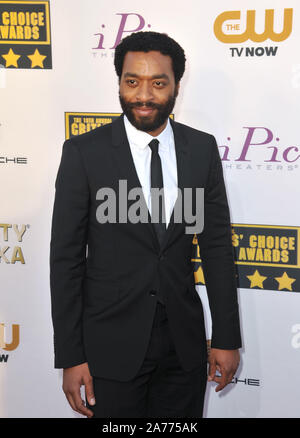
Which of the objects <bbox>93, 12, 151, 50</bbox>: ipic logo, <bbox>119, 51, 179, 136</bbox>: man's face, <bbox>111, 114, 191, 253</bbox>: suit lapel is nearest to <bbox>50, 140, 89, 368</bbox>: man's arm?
<bbox>111, 114, 191, 253</bbox>: suit lapel

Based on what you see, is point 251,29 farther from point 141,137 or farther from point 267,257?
point 267,257

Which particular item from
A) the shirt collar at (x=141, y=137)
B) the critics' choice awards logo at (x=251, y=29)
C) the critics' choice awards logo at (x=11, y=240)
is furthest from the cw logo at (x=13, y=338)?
the critics' choice awards logo at (x=251, y=29)

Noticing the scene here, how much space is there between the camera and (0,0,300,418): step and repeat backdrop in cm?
230

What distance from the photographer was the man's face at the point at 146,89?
66.5 inches

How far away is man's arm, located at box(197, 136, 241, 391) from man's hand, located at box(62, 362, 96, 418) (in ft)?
1.53

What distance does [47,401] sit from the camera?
2748mm

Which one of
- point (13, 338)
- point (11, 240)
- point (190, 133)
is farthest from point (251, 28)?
point (13, 338)

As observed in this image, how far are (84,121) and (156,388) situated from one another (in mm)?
1296

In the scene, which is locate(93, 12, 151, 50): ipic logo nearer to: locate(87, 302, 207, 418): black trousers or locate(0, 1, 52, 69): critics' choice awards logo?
locate(0, 1, 52, 69): critics' choice awards logo

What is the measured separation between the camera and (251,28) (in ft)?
7.45

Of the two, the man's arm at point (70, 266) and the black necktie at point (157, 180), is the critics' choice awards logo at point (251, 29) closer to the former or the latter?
the black necktie at point (157, 180)

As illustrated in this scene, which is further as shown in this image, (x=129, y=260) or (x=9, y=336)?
(x=9, y=336)

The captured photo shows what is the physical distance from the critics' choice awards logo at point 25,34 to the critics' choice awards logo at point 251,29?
792 mm
